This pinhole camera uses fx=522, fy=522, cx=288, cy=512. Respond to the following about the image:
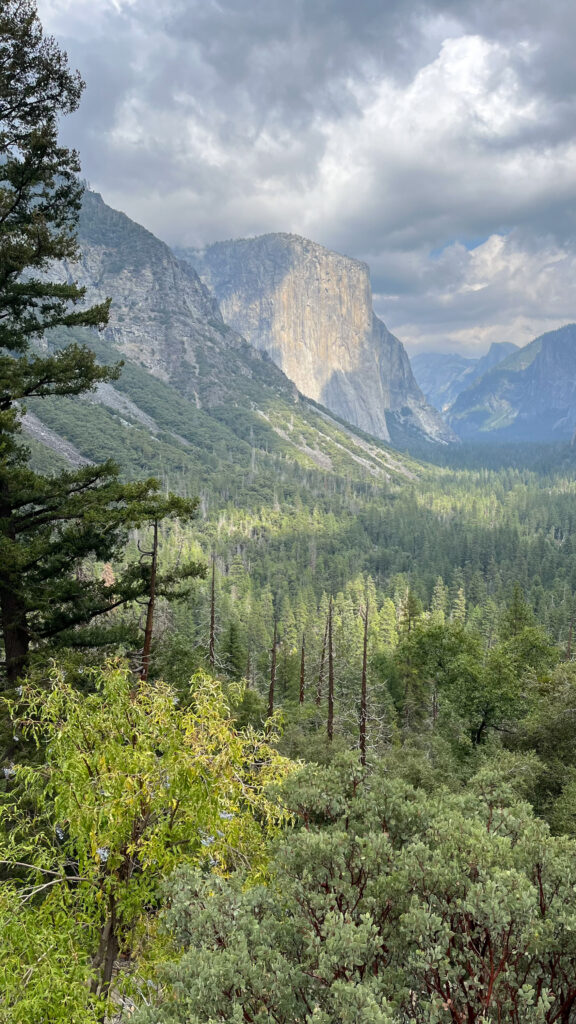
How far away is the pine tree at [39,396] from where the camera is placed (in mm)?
10148

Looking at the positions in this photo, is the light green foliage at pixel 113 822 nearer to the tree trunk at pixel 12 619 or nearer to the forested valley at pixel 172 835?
the forested valley at pixel 172 835

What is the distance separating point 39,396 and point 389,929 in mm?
10647

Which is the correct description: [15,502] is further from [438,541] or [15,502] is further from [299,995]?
[438,541]

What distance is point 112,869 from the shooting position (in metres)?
5.10

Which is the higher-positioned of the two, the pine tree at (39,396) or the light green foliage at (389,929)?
the pine tree at (39,396)

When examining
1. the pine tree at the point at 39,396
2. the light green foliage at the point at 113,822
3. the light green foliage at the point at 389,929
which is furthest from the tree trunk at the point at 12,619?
the light green foliage at the point at 389,929

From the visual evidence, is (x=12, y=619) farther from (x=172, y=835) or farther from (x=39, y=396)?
(x=172, y=835)

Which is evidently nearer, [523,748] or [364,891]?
[364,891]

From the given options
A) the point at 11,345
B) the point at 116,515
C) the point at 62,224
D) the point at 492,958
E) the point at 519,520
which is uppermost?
the point at 62,224

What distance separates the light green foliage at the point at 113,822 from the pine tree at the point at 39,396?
485 centimetres

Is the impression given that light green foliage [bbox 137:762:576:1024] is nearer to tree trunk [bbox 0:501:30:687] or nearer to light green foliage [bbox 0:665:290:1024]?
light green foliage [bbox 0:665:290:1024]

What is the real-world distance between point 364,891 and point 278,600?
104507mm

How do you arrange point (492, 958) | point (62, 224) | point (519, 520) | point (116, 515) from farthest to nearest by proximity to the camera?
point (519, 520) → point (62, 224) → point (116, 515) → point (492, 958)

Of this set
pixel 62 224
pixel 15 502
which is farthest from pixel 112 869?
pixel 62 224
